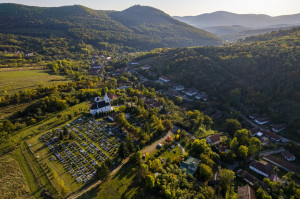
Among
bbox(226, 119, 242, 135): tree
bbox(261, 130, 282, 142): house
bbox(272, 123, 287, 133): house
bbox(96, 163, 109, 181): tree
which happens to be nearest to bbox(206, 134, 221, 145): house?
bbox(226, 119, 242, 135): tree

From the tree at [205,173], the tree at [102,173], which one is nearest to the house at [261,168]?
the tree at [205,173]

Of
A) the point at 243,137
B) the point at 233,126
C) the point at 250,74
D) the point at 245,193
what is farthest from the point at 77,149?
the point at 250,74

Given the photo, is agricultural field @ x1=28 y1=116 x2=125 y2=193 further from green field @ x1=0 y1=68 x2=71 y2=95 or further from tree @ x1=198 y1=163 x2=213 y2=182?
green field @ x1=0 y1=68 x2=71 y2=95

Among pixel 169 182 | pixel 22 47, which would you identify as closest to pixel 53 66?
pixel 22 47

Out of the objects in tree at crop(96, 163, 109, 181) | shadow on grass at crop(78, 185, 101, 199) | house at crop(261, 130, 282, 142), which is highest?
tree at crop(96, 163, 109, 181)

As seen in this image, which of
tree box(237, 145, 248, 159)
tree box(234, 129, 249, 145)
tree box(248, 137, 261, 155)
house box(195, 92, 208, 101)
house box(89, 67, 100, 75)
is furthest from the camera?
house box(89, 67, 100, 75)

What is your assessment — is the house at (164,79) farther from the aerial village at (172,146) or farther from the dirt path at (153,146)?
the dirt path at (153,146)

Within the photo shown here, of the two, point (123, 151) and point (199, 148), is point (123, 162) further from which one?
point (199, 148)
